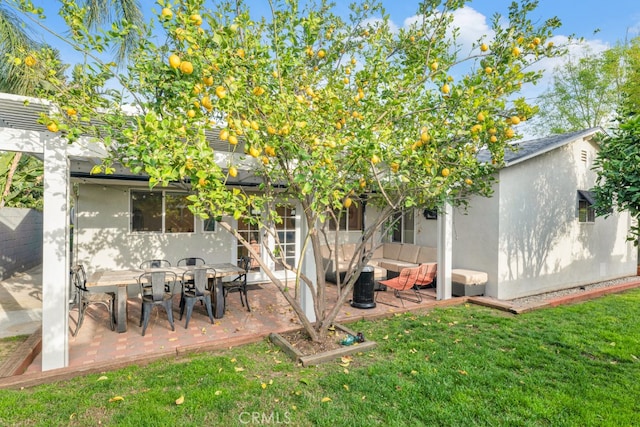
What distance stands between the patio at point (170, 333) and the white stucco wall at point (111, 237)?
1.08 metres

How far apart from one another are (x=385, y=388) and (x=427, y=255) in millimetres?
5984

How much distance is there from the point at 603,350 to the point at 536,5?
454 cm

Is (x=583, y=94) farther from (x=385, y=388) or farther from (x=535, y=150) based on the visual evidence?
(x=385, y=388)

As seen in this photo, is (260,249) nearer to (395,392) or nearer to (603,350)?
(395,392)

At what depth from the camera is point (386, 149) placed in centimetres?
384

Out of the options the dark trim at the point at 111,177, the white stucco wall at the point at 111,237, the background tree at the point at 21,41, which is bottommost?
the white stucco wall at the point at 111,237

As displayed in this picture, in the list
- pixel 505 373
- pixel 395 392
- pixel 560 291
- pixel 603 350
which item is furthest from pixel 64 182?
pixel 560 291

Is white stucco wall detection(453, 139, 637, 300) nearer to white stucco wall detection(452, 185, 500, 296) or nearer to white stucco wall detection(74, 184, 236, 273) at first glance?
white stucco wall detection(452, 185, 500, 296)

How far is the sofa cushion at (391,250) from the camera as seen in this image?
10227 mm

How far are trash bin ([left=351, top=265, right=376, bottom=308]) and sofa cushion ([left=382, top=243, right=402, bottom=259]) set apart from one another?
3.50m

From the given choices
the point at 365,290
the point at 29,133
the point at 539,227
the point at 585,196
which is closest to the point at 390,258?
the point at 365,290

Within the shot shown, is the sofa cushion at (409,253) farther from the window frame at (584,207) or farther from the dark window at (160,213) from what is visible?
the dark window at (160,213)

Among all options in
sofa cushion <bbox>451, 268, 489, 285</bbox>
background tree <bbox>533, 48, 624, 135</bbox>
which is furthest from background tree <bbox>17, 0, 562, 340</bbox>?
background tree <bbox>533, 48, 624, 135</bbox>

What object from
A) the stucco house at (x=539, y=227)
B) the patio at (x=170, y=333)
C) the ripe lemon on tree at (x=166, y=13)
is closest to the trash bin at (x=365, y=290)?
the patio at (x=170, y=333)
